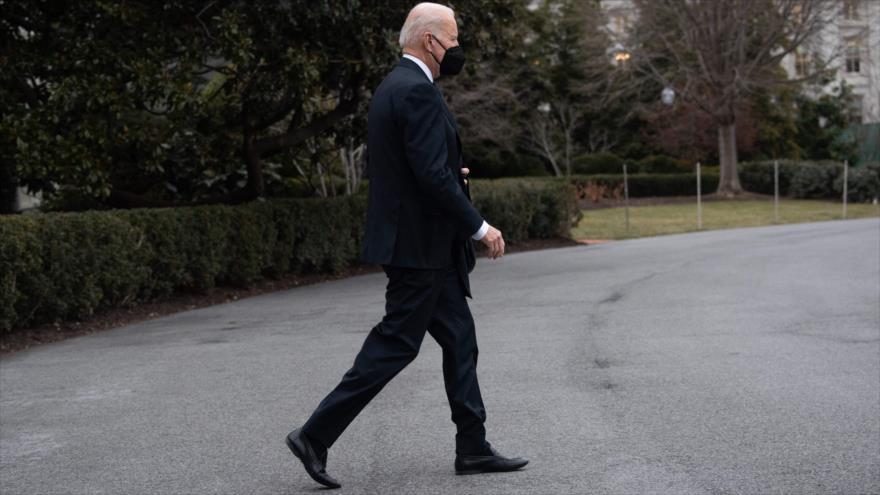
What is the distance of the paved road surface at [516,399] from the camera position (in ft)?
17.0

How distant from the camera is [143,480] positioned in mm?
5238

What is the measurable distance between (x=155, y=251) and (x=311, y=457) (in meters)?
8.51

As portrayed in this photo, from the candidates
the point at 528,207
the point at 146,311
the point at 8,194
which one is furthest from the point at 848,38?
the point at 146,311

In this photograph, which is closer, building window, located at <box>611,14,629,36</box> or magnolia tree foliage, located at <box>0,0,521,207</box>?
magnolia tree foliage, located at <box>0,0,521,207</box>

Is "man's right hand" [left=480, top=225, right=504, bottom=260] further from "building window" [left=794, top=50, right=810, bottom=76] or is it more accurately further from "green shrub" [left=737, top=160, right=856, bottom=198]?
"building window" [left=794, top=50, right=810, bottom=76]

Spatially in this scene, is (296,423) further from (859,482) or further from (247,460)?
(859,482)

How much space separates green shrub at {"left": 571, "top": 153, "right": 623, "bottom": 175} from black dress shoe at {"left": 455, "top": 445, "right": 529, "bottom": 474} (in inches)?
1566

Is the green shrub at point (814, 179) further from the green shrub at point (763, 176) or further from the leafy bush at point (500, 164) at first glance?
the leafy bush at point (500, 164)

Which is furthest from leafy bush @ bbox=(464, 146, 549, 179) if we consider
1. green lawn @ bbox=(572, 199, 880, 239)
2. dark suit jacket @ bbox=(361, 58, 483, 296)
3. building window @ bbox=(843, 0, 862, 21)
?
dark suit jacket @ bbox=(361, 58, 483, 296)

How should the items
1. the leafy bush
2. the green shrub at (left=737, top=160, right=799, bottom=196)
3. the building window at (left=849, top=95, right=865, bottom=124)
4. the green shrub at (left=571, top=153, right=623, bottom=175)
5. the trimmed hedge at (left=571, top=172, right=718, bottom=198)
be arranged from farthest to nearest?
the building window at (left=849, top=95, right=865, bottom=124), the green shrub at (left=571, top=153, right=623, bottom=175), the green shrub at (left=737, top=160, right=799, bottom=196), the leafy bush, the trimmed hedge at (left=571, top=172, right=718, bottom=198)

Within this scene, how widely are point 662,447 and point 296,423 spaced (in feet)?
6.85

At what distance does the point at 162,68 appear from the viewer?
14.0 meters

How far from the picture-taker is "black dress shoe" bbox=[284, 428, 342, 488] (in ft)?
16.0

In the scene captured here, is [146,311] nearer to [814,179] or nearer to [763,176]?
[814,179]
